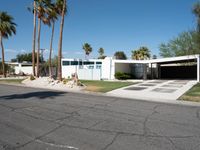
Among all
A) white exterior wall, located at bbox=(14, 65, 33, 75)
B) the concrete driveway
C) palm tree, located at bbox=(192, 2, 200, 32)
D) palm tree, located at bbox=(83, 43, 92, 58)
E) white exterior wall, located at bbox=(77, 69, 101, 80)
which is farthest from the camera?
palm tree, located at bbox=(83, 43, 92, 58)

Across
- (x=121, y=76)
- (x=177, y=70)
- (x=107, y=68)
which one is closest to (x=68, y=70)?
(x=107, y=68)

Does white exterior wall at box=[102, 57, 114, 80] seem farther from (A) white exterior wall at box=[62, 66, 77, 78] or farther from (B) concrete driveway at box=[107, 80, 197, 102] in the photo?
(B) concrete driveway at box=[107, 80, 197, 102]

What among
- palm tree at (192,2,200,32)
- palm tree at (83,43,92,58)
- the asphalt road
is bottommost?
the asphalt road

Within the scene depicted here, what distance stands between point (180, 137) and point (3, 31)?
118 ft

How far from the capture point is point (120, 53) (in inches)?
3378

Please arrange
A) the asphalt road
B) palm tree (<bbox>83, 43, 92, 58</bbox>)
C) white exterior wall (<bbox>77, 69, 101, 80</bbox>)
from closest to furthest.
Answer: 1. the asphalt road
2. white exterior wall (<bbox>77, 69, 101, 80</bbox>)
3. palm tree (<bbox>83, 43, 92, 58</bbox>)

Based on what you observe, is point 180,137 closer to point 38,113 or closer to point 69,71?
point 38,113

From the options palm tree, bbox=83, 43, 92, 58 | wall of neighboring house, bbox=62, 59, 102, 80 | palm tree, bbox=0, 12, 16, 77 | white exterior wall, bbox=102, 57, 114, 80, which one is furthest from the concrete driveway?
palm tree, bbox=83, 43, 92, 58

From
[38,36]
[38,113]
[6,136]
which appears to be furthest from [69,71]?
[6,136]

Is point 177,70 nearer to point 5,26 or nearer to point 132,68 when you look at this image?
point 132,68

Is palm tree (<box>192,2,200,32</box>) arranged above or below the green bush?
above

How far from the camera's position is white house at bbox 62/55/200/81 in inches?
1203

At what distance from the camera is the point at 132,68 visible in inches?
1350

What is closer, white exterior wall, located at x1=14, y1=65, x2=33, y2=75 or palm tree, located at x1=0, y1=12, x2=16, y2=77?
palm tree, located at x1=0, y1=12, x2=16, y2=77
